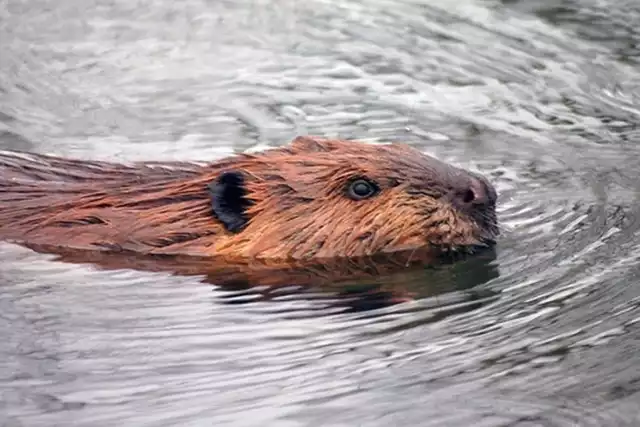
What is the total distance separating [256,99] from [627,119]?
2.08 m

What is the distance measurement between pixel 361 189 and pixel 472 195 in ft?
1.42

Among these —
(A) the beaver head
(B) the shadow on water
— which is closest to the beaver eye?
(A) the beaver head

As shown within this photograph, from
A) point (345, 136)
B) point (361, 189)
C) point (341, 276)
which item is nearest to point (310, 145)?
point (361, 189)

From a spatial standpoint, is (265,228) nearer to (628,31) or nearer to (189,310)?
(189,310)

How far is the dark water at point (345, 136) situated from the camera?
4918mm

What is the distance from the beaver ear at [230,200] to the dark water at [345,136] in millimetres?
317

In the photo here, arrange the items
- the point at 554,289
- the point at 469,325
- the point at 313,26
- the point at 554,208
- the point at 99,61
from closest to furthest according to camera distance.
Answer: the point at 469,325 < the point at 554,289 < the point at 554,208 < the point at 99,61 < the point at 313,26

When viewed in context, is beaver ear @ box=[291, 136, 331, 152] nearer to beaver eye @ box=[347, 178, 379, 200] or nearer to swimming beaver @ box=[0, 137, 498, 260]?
swimming beaver @ box=[0, 137, 498, 260]

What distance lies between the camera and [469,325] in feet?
18.4

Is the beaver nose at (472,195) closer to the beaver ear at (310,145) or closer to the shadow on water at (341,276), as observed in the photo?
the shadow on water at (341,276)

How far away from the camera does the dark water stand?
16.1 ft

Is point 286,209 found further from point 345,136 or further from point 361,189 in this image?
point 345,136

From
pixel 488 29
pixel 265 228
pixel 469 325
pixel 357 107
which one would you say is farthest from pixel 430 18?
pixel 469 325

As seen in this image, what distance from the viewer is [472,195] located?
625cm
